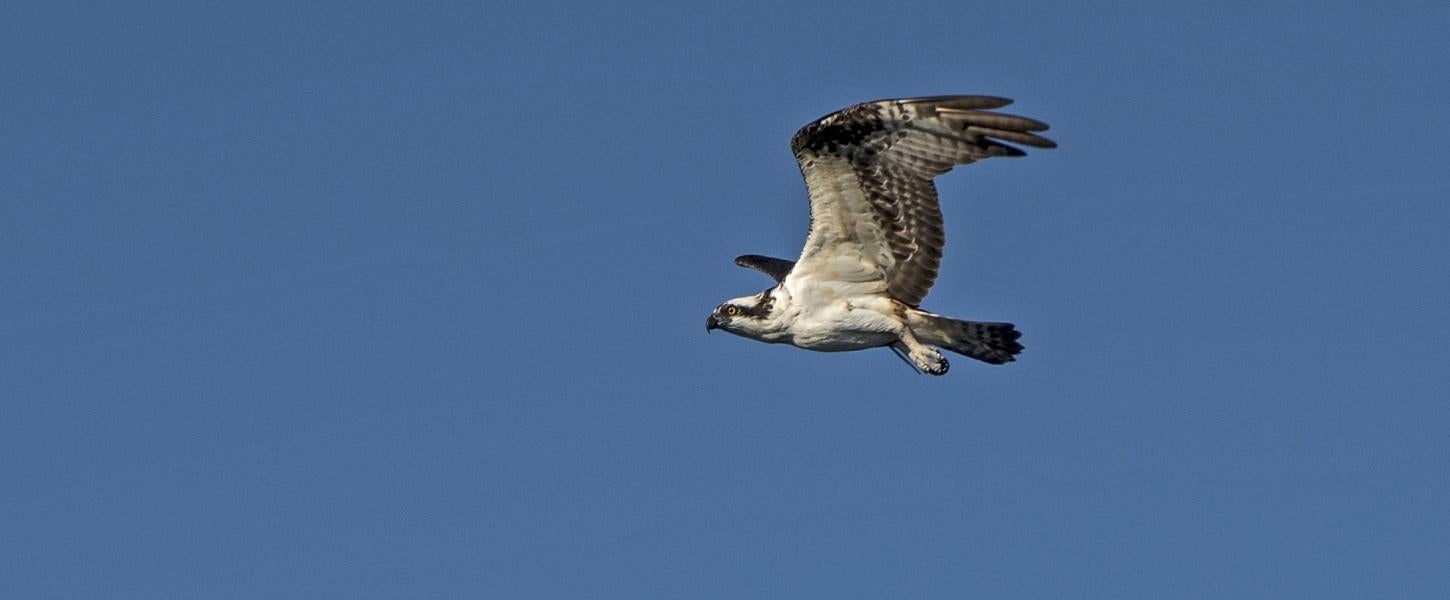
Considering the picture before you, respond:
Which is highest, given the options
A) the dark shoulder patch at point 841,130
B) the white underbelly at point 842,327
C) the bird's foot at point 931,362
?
the dark shoulder patch at point 841,130

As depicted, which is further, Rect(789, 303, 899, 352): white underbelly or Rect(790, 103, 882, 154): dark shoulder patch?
Rect(789, 303, 899, 352): white underbelly

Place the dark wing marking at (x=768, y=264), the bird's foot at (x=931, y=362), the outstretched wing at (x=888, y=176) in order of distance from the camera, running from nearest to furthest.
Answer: the outstretched wing at (x=888, y=176) < the bird's foot at (x=931, y=362) < the dark wing marking at (x=768, y=264)

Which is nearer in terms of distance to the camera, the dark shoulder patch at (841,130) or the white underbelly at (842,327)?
the dark shoulder patch at (841,130)

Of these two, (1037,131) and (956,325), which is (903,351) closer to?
(956,325)

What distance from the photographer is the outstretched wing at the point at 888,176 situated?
30.6 m

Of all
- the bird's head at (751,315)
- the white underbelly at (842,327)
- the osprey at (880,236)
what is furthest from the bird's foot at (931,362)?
the bird's head at (751,315)

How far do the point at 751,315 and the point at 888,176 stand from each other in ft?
6.88

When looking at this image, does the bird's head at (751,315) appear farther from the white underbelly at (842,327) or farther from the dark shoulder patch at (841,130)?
the dark shoulder patch at (841,130)

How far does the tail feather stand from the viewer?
32.0 m

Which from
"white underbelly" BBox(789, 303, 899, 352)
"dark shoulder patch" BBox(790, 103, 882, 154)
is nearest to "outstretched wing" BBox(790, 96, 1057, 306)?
"dark shoulder patch" BBox(790, 103, 882, 154)

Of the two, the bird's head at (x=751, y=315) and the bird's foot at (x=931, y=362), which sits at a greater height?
the bird's head at (x=751, y=315)

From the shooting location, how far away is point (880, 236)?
31703mm

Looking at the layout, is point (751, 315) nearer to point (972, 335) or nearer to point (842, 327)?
point (842, 327)

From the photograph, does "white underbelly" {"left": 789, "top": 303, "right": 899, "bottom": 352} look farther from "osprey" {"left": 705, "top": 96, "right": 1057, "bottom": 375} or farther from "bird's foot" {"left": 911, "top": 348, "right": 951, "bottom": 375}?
"bird's foot" {"left": 911, "top": 348, "right": 951, "bottom": 375}
